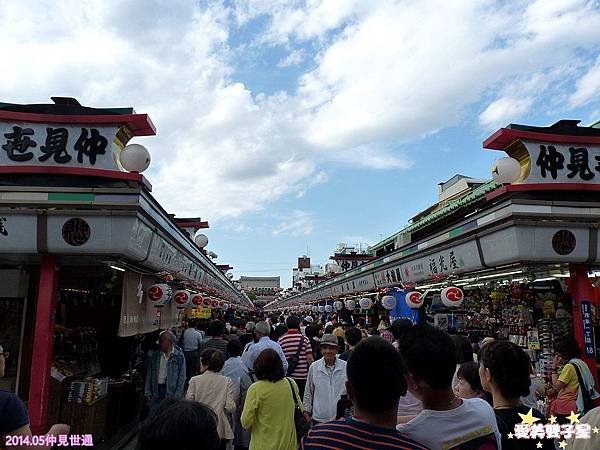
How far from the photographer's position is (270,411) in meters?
5.17

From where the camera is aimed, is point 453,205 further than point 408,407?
Yes

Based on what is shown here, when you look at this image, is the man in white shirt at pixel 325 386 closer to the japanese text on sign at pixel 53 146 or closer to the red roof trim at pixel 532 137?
the japanese text on sign at pixel 53 146

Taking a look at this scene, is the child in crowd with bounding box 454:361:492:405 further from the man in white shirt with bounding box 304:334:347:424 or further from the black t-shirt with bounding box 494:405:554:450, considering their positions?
the man in white shirt with bounding box 304:334:347:424

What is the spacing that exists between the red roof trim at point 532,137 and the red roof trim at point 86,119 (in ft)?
19.7

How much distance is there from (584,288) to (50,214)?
888 centimetres

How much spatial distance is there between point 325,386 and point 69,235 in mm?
4306

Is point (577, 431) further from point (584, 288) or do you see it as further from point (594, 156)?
point (594, 156)

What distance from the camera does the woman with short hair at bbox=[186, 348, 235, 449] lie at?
6.36 metres

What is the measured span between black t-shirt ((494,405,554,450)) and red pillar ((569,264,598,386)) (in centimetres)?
576

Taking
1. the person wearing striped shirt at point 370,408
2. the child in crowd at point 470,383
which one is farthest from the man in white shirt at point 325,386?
the person wearing striped shirt at point 370,408

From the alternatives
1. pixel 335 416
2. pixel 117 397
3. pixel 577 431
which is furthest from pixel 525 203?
pixel 117 397

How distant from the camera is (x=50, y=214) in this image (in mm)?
7004

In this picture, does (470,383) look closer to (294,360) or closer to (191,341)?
(294,360)

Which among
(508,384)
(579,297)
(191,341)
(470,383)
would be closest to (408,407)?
(470,383)
